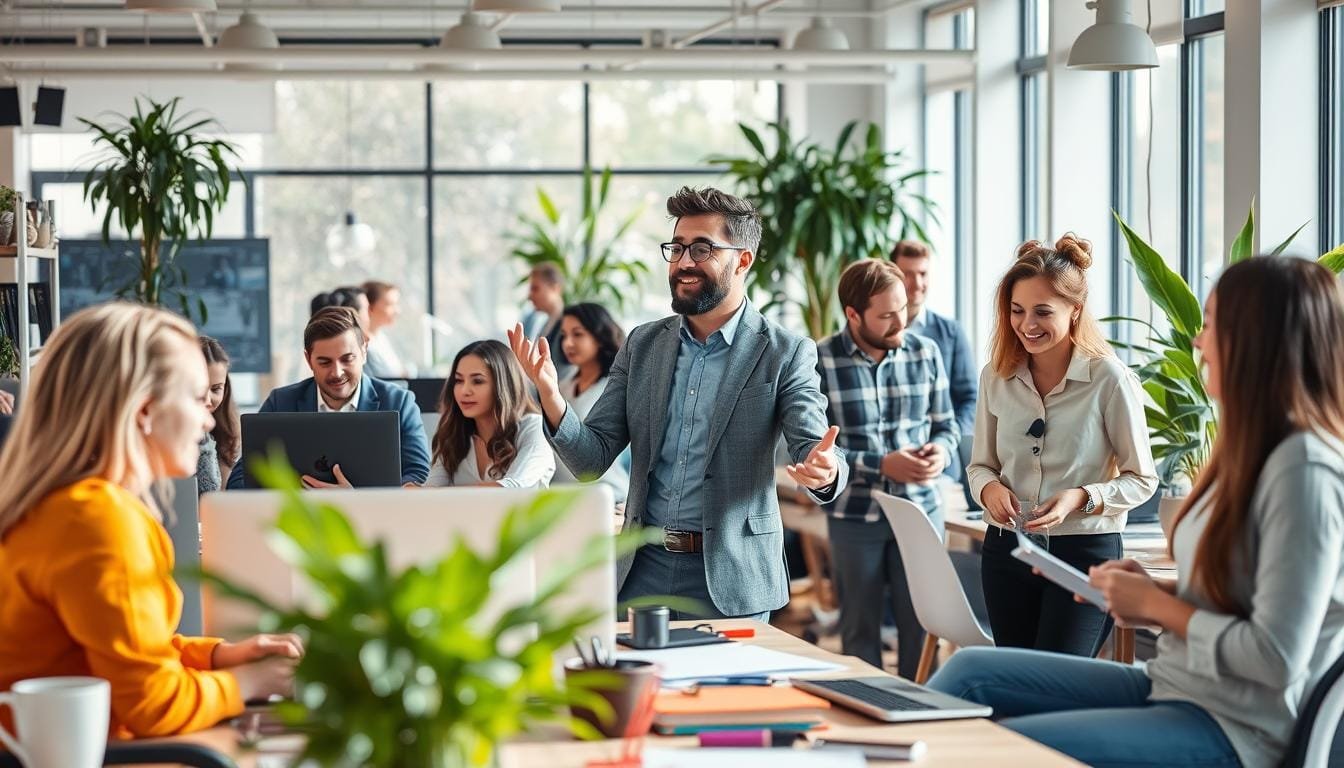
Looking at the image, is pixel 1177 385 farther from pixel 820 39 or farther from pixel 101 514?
pixel 820 39

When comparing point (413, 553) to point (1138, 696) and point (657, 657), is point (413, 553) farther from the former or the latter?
point (1138, 696)

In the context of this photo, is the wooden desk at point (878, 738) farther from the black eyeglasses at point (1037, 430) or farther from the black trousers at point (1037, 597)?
the black eyeglasses at point (1037, 430)

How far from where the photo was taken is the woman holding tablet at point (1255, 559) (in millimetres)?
2293

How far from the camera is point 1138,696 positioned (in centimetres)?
266

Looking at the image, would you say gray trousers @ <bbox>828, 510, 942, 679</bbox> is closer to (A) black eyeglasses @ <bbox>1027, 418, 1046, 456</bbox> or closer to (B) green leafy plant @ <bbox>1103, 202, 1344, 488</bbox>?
Answer: (B) green leafy plant @ <bbox>1103, 202, 1344, 488</bbox>

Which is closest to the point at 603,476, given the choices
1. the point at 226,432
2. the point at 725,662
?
the point at 226,432

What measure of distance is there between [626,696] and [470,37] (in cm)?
620

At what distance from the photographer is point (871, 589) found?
5.16m

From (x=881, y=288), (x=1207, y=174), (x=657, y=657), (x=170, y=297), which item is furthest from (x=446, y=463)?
(x=170, y=297)

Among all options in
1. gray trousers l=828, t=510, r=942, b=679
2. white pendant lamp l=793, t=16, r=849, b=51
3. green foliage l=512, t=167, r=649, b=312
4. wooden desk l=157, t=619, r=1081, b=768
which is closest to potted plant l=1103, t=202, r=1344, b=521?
gray trousers l=828, t=510, r=942, b=679

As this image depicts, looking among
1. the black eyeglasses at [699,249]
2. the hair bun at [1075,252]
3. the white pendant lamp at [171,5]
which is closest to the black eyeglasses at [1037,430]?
the hair bun at [1075,252]

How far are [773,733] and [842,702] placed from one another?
229 mm

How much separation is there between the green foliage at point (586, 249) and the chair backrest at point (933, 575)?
220 inches

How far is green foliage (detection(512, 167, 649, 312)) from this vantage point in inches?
393
